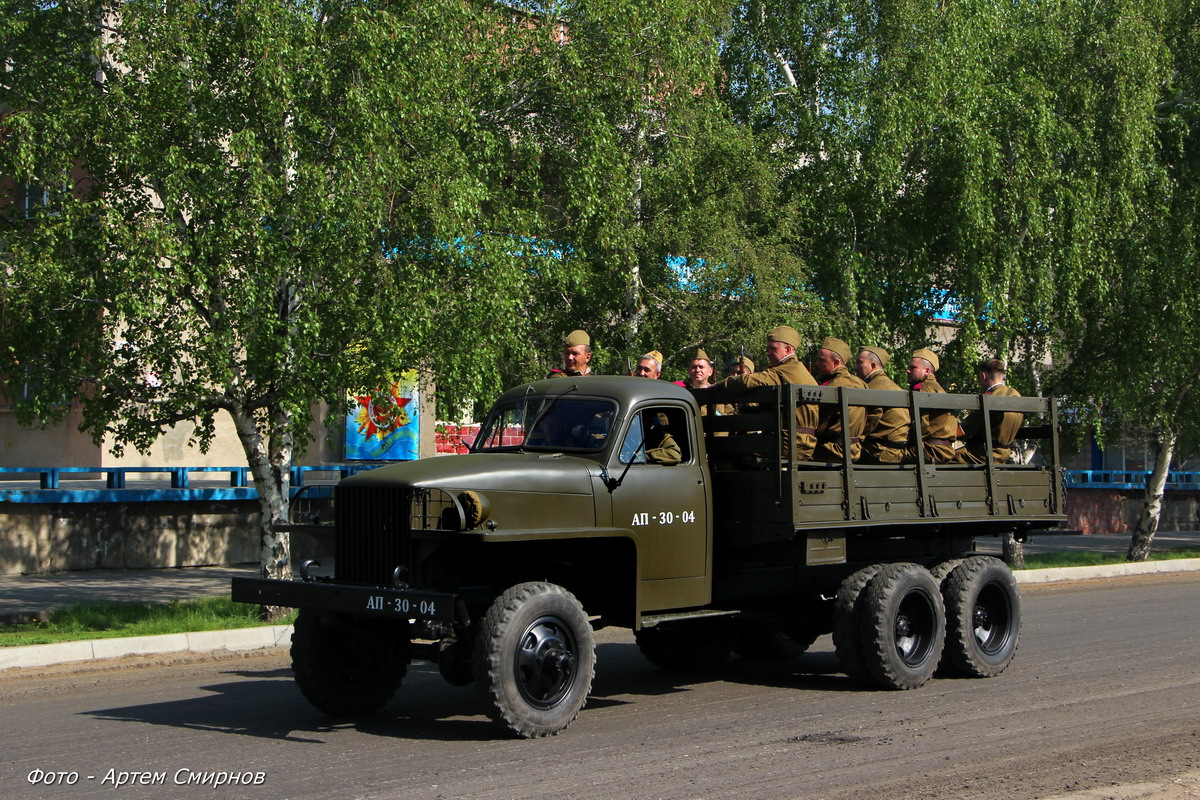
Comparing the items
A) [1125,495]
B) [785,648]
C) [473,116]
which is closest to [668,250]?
[473,116]

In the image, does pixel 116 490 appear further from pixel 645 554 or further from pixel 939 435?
pixel 939 435

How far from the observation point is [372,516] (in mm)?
8180

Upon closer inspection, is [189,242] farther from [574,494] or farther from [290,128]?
[574,494]

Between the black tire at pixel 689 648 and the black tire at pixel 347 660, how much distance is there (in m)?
2.49

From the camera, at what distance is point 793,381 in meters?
10.3

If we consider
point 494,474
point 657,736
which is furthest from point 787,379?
point 657,736

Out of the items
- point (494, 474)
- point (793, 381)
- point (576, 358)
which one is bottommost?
point (494, 474)

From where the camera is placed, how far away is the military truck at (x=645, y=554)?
25.9 ft

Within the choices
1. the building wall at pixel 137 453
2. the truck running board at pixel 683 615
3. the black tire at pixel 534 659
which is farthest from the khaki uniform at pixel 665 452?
the building wall at pixel 137 453

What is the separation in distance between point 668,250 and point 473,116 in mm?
5228

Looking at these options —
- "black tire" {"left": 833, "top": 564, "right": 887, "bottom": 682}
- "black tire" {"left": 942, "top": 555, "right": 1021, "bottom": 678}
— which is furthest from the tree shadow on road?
"black tire" {"left": 942, "top": 555, "right": 1021, "bottom": 678}

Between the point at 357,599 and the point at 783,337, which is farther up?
the point at 783,337

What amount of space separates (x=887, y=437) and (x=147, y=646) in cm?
730

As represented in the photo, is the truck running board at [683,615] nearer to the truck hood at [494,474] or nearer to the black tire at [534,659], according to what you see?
the black tire at [534,659]
